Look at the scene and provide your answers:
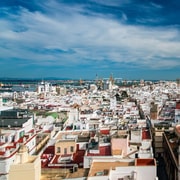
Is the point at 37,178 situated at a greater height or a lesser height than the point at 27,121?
lesser

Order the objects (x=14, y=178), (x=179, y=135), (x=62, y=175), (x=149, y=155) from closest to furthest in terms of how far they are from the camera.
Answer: (x=14, y=178) < (x=62, y=175) < (x=149, y=155) < (x=179, y=135)

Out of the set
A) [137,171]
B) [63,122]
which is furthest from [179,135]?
[63,122]

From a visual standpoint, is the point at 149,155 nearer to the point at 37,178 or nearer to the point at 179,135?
the point at 179,135

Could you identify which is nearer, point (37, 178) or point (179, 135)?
point (37, 178)

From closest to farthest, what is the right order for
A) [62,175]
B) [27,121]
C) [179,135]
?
[62,175] < [179,135] < [27,121]

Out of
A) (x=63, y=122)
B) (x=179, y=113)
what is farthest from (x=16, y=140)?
(x=179, y=113)

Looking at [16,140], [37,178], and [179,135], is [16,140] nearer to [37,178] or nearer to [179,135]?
[37,178]

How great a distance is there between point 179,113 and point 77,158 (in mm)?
22809

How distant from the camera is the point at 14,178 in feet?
56.7

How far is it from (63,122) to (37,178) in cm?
2539

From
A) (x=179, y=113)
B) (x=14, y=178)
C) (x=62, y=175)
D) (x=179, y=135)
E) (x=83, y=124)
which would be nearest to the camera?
(x=14, y=178)

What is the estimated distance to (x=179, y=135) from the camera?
86.5 ft

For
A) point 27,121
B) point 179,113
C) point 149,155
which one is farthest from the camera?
point 179,113

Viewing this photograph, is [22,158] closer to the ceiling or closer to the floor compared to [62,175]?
closer to the ceiling
